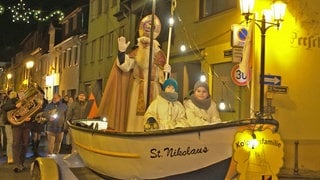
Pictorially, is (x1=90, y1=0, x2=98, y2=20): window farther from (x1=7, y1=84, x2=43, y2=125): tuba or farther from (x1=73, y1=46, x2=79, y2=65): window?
(x1=7, y1=84, x2=43, y2=125): tuba

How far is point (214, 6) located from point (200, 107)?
1030 centimetres

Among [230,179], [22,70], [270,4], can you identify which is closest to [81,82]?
[270,4]

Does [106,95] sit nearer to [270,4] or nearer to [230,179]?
[230,179]

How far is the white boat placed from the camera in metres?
5.45

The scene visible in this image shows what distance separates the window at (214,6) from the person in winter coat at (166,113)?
29.6 feet

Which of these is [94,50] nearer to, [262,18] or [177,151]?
[262,18]

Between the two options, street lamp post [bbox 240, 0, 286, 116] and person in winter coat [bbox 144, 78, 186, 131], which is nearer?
person in winter coat [bbox 144, 78, 186, 131]

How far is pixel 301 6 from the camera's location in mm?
13680

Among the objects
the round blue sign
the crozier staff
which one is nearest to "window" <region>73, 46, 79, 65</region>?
the round blue sign

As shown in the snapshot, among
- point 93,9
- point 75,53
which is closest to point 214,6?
point 93,9

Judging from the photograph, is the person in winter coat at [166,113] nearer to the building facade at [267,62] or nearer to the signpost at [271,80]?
the building facade at [267,62]

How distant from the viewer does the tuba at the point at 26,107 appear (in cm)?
1148

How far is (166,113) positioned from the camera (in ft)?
21.6

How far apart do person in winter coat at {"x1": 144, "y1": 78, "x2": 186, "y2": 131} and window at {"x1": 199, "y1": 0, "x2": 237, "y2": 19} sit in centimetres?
903
